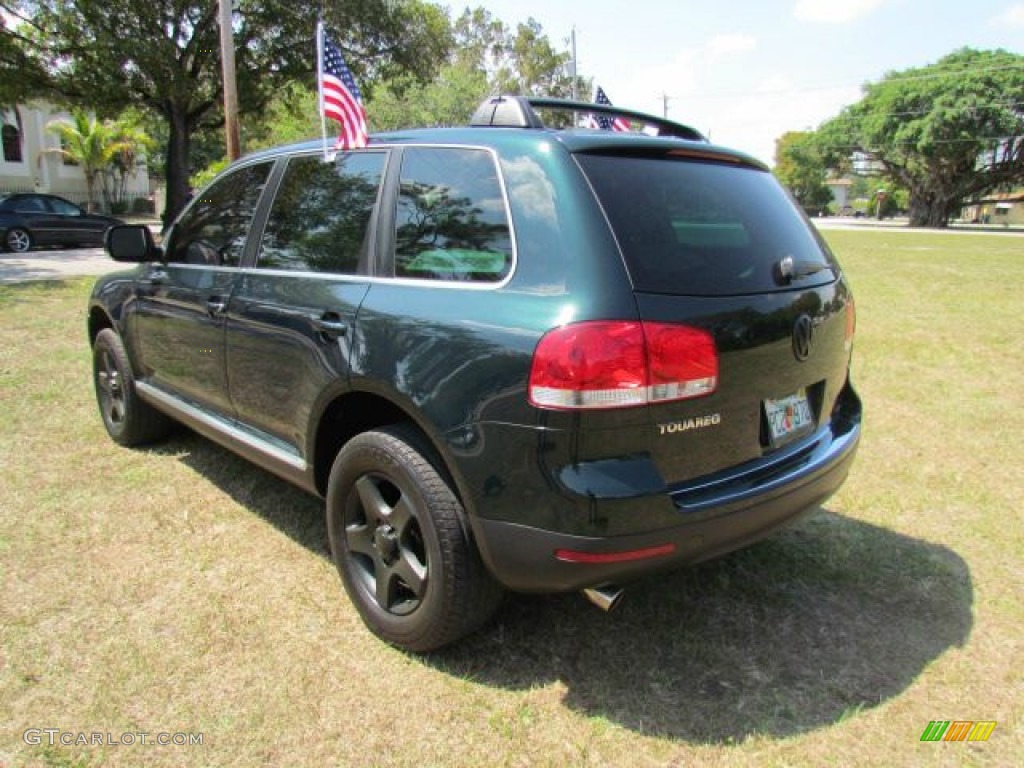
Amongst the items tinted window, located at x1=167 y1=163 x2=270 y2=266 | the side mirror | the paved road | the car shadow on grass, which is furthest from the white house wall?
the car shadow on grass

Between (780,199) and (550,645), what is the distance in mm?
Answer: 1923

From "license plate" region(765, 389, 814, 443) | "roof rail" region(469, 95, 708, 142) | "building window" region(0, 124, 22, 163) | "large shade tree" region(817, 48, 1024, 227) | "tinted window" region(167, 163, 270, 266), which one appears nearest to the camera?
"license plate" region(765, 389, 814, 443)

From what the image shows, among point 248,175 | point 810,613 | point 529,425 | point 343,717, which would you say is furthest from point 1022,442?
point 248,175

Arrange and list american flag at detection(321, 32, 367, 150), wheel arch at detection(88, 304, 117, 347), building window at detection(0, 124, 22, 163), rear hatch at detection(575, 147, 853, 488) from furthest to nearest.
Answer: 1. building window at detection(0, 124, 22, 163)
2. wheel arch at detection(88, 304, 117, 347)
3. american flag at detection(321, 32, 367, 150)
4. rear hatch at detection(575, 147, 853, 488)

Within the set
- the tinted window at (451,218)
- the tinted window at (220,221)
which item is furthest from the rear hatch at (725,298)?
the tinted window at (220,221)

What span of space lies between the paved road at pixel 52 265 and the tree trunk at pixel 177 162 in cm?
400

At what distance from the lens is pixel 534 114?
262 centimetres

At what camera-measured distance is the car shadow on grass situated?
2.41m

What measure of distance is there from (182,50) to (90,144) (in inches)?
800

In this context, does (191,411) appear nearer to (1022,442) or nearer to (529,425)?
(529,425)

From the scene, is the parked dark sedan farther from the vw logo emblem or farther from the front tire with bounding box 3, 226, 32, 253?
the vw logo emblem

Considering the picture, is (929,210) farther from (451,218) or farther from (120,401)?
(451,218)

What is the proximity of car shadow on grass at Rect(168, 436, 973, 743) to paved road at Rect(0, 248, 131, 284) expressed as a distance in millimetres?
10367

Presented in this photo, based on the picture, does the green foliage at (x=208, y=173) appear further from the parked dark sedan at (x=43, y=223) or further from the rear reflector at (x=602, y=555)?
the rear reflector at (x=602, y=555)
